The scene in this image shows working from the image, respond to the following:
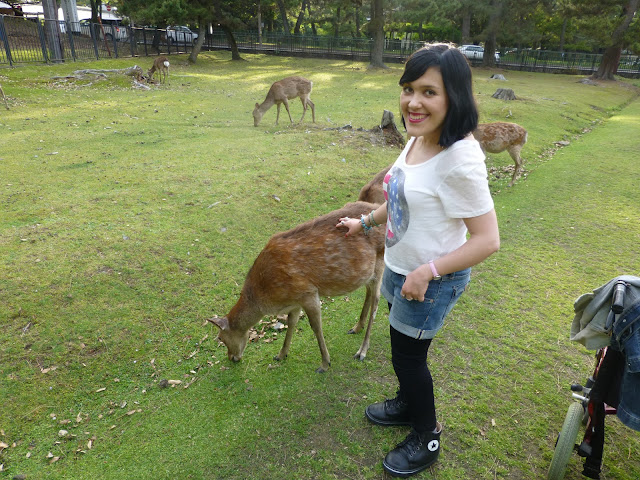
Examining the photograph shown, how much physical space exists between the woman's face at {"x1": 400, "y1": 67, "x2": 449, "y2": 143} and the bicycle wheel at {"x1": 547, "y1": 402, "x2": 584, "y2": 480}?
177cm

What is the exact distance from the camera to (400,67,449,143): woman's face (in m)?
1.75

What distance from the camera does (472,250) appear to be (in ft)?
5.79

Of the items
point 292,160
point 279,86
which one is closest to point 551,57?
point 279,86

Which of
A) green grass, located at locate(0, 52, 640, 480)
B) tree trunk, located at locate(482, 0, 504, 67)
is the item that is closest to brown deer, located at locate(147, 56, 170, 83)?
green grass, located at locate(0, 52, 640, 480)

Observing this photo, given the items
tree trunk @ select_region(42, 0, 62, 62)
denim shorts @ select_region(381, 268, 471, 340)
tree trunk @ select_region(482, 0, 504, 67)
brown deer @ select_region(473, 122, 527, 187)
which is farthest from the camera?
tree trunk @ select_region(482, 0, 504, 67)

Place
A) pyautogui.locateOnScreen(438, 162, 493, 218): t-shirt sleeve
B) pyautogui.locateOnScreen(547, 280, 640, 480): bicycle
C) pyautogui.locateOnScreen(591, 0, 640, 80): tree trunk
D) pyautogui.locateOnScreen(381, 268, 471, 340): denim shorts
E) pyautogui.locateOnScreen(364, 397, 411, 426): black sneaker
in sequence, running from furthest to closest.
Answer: pyautogui.locateOnScreen(591, 0, 640, 80): tree trunk < pyautogui.locateOnScreen(364, 397, 411, 426): black sneaker < pyautogui.locateOnScreen(547, 280, 640, 480): bicycle < pyautogui.locateOnScreen(381, 268, 471, 340): denim shorts < pyautogui.locateOnScreen(438, 162, 493, 218): t-shirt sleeve

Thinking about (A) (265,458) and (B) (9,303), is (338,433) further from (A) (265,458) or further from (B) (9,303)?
(B) (9,303)

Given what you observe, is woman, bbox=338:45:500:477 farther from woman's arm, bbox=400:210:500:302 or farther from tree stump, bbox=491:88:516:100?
tree stump, bbox=491:88:516:100

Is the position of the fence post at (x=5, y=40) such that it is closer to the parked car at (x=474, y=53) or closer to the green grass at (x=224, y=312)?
the green grass at (x=224, y=312)

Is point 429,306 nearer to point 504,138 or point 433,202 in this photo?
point 433,202

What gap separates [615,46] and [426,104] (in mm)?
31742

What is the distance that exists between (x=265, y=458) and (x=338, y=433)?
51cm

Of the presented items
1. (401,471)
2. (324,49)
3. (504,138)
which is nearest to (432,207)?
(401,471)

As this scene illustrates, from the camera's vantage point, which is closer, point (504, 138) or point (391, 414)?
point (391, 414)
